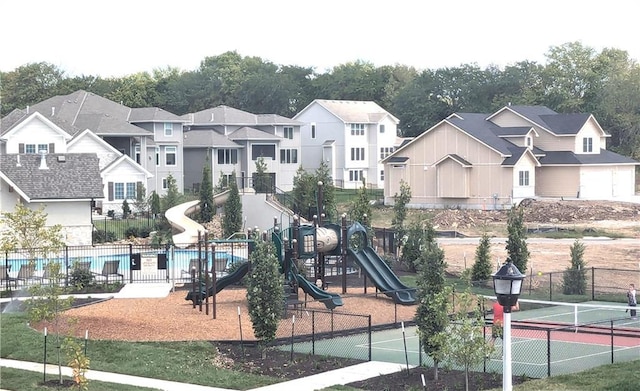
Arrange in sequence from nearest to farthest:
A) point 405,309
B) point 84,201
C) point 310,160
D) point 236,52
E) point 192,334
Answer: point 192,334 → point 405,309 → point 84,201 → point 310,160 → point 236,52

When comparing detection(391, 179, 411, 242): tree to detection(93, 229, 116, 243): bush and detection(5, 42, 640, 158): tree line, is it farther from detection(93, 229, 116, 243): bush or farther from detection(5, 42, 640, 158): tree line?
detection(5, 42, 640, 158): tree line

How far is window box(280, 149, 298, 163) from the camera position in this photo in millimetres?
89688

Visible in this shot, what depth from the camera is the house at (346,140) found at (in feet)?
311

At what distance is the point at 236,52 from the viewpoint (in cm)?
14462

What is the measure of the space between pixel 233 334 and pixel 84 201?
22182 millimetres

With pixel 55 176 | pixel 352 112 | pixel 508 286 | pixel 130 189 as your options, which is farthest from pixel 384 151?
pixel 508 286

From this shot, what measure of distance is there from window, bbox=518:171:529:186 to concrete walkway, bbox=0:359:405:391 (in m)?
53.9

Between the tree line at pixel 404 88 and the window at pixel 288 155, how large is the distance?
26265mm

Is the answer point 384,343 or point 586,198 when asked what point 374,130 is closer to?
point 586,198

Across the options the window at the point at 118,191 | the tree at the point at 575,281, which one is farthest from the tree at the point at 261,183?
the tree at the point at 575,281

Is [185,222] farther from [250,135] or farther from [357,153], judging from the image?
[357,153]

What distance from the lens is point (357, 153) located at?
96.5 meters

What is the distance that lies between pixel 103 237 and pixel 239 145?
108 ft

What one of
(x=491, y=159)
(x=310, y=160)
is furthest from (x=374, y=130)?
(x=491, y=159)
